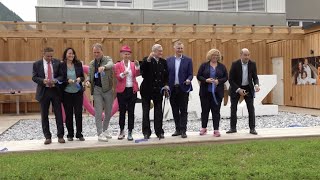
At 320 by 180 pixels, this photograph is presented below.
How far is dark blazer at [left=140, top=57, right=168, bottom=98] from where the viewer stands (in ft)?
22.1

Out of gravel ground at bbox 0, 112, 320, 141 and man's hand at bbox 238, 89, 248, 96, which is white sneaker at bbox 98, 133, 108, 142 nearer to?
gravel ground at bbox 0, 112, 320, 141

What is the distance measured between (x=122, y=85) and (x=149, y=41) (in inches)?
416

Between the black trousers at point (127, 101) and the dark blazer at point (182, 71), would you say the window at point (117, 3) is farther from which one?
the black trousers at point (127, 101)

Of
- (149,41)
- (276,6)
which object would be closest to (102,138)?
(149,41)

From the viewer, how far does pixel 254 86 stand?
745 cm

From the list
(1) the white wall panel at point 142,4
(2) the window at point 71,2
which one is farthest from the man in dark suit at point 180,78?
Answer: (2) the window at point 71,2

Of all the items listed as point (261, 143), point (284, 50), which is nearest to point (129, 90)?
point (261, 143)

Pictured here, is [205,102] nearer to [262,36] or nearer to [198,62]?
[262,36]

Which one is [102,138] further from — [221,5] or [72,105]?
[221,5]

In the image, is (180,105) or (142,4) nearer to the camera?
(180,105)

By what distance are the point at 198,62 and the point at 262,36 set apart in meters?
3.05

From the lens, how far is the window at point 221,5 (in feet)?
63.7

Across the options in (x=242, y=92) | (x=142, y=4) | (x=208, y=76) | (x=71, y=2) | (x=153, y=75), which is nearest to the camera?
(x=153, y=75)

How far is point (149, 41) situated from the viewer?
17156mm
